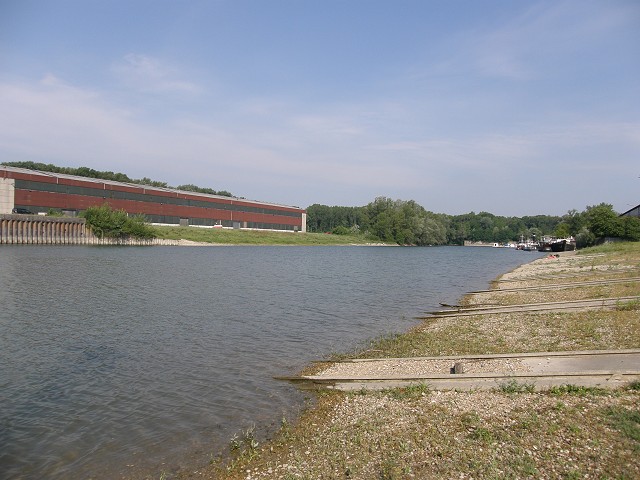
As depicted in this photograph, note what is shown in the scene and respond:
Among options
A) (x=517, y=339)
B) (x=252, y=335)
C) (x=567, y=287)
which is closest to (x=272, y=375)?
(x=252, y=335)

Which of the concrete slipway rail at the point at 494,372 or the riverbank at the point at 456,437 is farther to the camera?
the concrete slipway rail at the point at 494,372

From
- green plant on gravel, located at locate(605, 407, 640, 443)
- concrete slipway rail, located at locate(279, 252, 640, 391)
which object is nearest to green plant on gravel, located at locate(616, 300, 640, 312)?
concrete slipway rail, located at locate(279, 252, 640, 391)

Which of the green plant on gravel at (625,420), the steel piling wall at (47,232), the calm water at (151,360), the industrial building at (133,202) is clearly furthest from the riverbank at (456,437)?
the industrial building at (133,202)

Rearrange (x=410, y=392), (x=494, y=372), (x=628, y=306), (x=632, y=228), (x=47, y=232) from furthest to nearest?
(x=47, y=232)
(x=632, y=228)
(x=628, y=306)
(x=494, y=372)
(x=410, y=392)

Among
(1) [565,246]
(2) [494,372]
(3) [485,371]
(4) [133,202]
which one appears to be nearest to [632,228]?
(1) [565,246]

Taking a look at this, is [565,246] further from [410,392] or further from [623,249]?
[410,392]

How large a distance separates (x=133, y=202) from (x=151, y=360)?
110 metres

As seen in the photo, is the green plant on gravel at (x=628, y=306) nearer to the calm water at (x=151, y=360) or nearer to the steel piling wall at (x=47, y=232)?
the calm water at (x=151, y=360)

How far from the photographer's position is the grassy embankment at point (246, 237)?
121688 mm

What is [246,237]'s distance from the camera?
139m

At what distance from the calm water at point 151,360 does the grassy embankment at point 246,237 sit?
80874 millimetres

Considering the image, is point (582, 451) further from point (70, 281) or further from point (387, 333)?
point (70, 281)

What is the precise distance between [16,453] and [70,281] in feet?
110

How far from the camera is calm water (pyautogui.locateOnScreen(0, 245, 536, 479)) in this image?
10969 mm
